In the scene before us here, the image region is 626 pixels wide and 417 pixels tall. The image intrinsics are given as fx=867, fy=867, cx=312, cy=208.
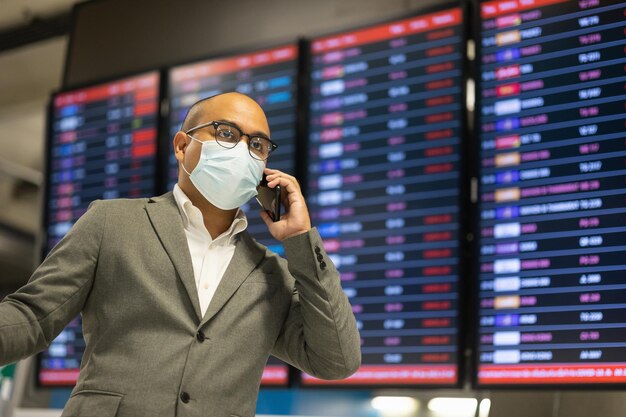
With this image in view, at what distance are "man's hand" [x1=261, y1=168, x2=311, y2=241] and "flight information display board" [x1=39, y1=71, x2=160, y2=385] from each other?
230cm

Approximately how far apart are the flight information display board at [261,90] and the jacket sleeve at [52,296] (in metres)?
2.01

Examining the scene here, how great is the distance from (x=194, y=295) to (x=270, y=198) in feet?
1.44

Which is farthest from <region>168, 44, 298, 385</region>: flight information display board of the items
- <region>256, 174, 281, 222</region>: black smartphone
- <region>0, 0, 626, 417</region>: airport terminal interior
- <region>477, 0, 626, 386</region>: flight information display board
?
<region>256, 174, 281, 222</region>: black smartphone

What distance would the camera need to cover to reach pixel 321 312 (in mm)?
2320

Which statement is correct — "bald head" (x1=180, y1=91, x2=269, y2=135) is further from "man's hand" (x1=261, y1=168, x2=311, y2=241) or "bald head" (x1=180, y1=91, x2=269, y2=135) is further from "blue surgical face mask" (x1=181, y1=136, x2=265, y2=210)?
"man's hand" (x1=261, y1=168, x2=311, y2=241)

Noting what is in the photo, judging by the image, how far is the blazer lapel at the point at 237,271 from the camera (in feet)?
7.52

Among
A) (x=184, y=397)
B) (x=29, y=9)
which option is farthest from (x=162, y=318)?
(x=29, y=9)

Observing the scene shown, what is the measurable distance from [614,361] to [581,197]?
659 mm

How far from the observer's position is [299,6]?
4.82 meters

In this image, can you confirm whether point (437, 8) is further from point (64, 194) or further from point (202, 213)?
point (64, 194)

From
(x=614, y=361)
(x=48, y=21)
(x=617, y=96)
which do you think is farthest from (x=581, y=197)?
(x=48, y=21)

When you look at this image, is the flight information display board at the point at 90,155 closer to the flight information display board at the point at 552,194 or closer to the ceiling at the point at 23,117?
the ceiling at the point at 23,117

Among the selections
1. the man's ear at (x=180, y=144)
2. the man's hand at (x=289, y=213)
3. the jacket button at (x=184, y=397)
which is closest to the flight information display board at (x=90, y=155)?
the man's ear at (x=180, y=144)

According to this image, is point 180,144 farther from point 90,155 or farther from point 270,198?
point 90,155
